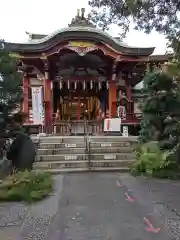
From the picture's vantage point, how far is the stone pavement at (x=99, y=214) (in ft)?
18.1

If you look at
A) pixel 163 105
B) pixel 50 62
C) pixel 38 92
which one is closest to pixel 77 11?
pixel 50 62

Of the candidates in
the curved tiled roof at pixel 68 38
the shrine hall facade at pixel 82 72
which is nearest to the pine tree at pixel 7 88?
the shrine hall facade at pixel 82 72

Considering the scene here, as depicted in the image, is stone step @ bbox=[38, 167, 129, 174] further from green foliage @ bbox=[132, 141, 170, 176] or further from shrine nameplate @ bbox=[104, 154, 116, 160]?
shrine nameplate @ bbox=[104, 154, 116, 160]

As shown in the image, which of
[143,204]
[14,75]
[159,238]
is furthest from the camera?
[14,75]

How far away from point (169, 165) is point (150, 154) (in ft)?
2.82

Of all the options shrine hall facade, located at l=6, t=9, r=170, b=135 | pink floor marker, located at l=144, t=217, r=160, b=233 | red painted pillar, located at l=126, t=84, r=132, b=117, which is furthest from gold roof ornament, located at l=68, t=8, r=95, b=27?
pink floor marker, located at l=144, t=217, r=160, b=233

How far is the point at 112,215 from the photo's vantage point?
6699 mm

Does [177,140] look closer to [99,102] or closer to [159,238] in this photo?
[159,238]

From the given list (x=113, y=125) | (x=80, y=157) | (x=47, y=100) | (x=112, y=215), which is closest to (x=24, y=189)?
(x=112, y=215)

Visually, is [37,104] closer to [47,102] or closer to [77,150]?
[47,102]

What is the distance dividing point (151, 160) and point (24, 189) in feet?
17.4

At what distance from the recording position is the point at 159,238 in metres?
5.24

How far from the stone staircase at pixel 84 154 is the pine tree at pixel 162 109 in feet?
5.39

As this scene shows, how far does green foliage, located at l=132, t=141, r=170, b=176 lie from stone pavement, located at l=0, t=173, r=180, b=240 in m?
1.64
